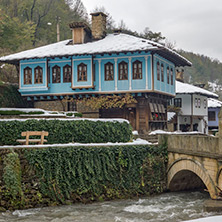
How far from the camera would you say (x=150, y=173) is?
18.6m

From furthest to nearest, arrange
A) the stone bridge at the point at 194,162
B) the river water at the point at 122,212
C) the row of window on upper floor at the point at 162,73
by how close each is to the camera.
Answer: the row of window on upper floor at the point at 162,73
the stone bridge at the point at 194,162
the river water at the point at 122,212

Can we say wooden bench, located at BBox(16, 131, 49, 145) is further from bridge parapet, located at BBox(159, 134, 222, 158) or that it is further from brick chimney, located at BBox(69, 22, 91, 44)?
brick chimney, located at BBox(69, 22, 91, 44)

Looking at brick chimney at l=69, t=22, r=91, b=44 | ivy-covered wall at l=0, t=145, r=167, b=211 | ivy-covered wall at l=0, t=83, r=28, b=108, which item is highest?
brick chimney at l=69, t=22, r=91, b=44

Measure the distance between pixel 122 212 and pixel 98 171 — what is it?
277 cm

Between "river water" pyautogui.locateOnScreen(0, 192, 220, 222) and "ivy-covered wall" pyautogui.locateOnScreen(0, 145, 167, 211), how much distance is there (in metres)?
0.56

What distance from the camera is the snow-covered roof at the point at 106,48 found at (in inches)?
1027

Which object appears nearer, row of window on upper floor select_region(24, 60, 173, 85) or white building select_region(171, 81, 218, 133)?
row of window on upper floor select_region(24, 60, 173, 85)

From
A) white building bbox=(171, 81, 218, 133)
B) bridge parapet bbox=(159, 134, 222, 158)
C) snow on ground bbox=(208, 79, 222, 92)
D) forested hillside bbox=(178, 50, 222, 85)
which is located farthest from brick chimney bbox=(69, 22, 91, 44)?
snow on ground bbox=(208, 79, 222, 92)

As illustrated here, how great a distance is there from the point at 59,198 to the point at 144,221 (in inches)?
170

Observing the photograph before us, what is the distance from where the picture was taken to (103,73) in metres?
27.6

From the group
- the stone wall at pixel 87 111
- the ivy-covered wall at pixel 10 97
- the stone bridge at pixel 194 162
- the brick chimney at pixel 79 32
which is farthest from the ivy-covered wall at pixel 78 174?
the brick chimney at pixel 79 32

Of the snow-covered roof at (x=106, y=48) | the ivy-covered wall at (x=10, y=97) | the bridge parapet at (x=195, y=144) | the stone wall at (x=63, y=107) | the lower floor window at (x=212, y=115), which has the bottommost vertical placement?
the bridge parapet at (x=195, y=144)

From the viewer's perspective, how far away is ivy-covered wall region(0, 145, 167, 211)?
1575 centimetres

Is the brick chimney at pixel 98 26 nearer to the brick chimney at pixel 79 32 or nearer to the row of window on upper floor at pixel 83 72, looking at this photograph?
the brick chimney at pixel 79 32
